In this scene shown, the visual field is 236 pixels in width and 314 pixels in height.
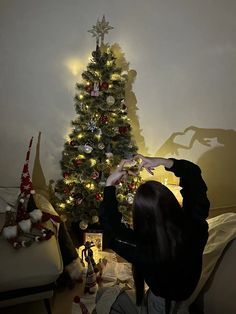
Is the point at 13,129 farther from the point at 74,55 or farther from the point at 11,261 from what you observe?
the point at 11,261

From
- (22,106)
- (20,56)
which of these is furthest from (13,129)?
(20,56)

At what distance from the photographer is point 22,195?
235cm

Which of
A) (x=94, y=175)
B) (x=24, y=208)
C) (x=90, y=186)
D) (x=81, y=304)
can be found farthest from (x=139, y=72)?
(x=81, y=304)

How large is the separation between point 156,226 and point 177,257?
6.0 inches

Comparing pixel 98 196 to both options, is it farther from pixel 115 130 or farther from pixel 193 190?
pixel 193 190

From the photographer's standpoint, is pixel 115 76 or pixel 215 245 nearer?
pixel 215 245

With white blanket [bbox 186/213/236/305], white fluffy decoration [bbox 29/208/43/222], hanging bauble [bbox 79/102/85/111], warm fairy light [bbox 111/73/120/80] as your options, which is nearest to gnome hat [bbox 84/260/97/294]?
white fluffy decoration [bbox 29/208/43/222]

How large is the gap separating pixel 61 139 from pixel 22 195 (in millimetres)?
1020

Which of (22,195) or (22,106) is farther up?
(22,106)

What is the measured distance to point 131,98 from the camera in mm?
3350

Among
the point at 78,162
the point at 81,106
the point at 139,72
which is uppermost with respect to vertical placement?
the point at 139,72

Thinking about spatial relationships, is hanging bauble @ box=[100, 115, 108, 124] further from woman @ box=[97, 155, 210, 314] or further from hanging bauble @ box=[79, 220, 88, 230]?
woman @ box=[97, 155, 210, 314]

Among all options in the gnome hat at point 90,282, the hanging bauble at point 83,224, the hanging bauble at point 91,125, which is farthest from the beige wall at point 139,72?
the gnome hat at point 90,282

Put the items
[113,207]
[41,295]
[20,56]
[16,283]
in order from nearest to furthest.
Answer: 1. [113,207]
2. [16,283]
3. [41,295]
4. [20,56]
